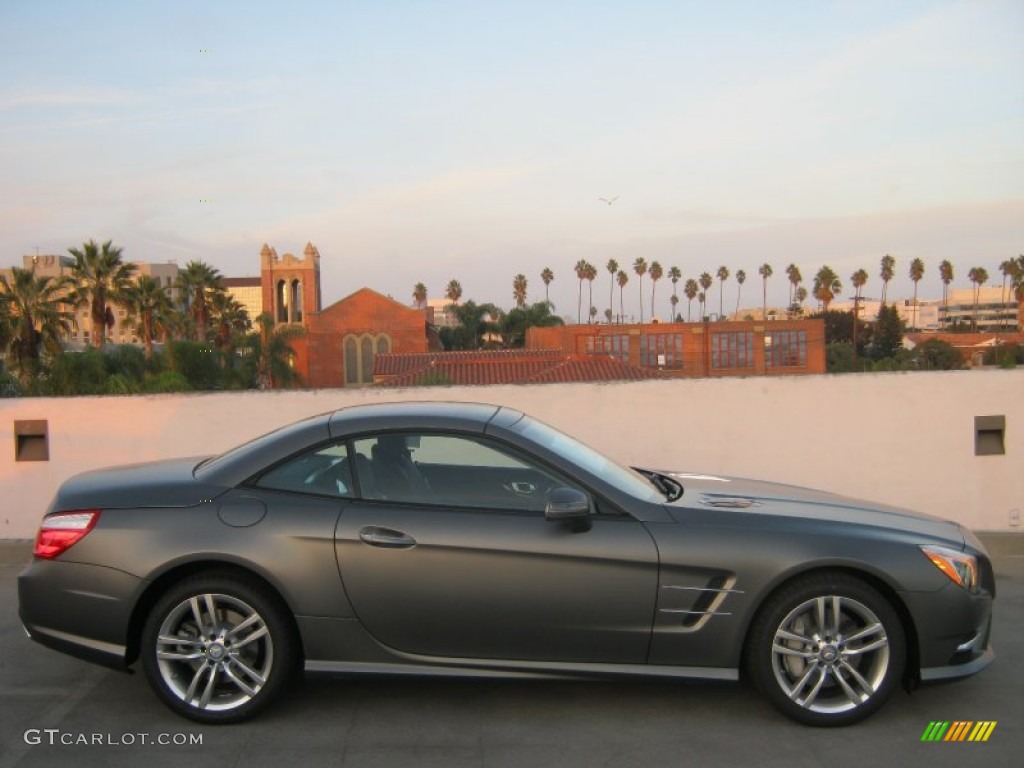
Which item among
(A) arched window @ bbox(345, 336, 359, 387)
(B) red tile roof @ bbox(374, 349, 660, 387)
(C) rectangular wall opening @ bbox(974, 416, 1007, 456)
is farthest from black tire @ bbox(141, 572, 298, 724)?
(A) arched window @ bbox(345, 336, 359, 387)

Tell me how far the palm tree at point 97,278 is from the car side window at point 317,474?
4204 centimetres

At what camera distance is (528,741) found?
3.75 meters

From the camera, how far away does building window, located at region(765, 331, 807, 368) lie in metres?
71.2

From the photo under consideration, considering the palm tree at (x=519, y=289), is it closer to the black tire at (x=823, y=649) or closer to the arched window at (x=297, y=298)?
the arched window at (x=297, y=298)

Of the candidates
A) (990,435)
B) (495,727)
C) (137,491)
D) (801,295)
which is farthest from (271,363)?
(801,295)

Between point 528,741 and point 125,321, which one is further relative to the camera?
point 125,321

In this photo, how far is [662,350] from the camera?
77.2 metres

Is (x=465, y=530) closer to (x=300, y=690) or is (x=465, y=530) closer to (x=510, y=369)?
(x=300, y=690)

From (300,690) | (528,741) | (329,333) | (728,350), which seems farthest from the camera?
(329,333)

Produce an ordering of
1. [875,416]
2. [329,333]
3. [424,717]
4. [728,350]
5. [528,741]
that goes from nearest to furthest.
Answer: [528,741], [424,717], [875,416], [728,350], [329,333]

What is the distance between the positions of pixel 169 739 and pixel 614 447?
447 cm

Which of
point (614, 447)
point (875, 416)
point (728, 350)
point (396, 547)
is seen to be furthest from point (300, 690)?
point (728, 350)

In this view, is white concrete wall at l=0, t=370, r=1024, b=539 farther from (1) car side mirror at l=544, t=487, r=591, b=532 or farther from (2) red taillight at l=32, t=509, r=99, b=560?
(1) car side mirror at l=544, t=487, r=591, b=532

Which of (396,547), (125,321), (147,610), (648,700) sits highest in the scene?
(125,321)
